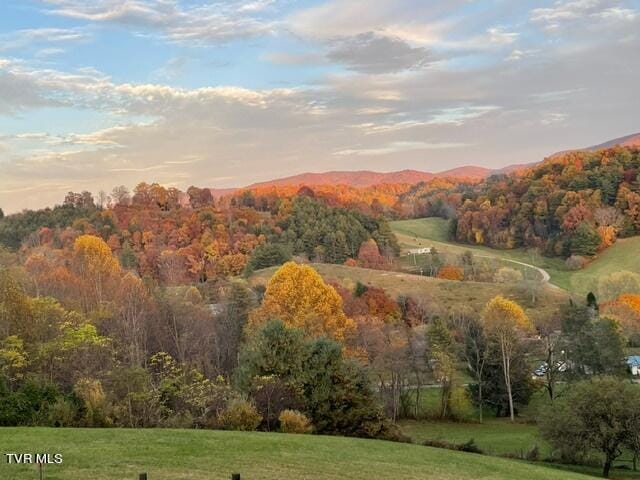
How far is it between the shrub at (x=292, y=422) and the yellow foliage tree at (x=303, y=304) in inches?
788

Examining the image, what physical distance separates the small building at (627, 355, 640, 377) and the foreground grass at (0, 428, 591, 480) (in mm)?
40479

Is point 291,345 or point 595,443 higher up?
point 291,345

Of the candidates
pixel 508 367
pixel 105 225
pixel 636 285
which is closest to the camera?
pixel 508 367

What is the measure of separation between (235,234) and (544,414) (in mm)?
88000

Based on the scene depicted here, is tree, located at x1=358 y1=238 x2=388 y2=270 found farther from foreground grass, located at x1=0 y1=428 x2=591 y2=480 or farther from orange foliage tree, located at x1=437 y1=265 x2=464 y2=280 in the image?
foreground grass, located at x1=0 y1=428 x2=591 y2=480

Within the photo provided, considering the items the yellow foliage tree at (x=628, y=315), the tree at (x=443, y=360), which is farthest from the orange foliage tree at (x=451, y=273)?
the tree at (x=443, y=360)

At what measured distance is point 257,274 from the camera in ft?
300

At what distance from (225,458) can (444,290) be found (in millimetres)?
71999

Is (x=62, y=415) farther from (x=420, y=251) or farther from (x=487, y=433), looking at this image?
(x=420, y=251)

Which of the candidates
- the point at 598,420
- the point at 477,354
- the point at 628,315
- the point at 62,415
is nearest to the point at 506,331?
the point at 477,354

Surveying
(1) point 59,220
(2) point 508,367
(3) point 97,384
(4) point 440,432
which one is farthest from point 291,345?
(1) point 59,220

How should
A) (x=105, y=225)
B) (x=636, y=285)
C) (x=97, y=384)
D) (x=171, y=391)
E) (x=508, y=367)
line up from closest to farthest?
(x=97, y=384) → (x=171, y=391) → (x=508, y=367) → (x=636, y=285) → (x=105, y=225)

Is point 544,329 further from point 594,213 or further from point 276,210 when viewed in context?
point 276,210

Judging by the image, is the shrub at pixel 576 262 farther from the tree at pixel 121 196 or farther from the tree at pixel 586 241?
the tree at pixel 121 196
